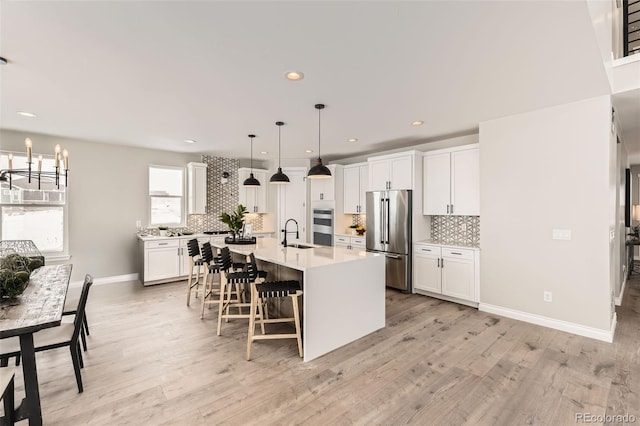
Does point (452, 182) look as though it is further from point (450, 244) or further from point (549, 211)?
point (549, 211)

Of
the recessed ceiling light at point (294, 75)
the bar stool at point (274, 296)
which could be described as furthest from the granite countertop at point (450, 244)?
the recessed ceiling light at point (294, 75)

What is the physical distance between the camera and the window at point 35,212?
15.7 feet

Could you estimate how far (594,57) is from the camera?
2.44m

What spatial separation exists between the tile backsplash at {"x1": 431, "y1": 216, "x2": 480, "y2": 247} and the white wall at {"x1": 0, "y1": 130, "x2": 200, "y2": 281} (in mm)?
5571

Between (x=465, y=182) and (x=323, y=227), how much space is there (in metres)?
3.13

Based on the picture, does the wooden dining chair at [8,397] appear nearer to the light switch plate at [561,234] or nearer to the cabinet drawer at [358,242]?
the light switch plate at [561,234]

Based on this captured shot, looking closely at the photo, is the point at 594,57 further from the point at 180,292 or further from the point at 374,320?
the point at 180,292

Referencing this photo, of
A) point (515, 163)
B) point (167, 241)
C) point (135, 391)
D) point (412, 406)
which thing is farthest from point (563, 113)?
point (167, 241)

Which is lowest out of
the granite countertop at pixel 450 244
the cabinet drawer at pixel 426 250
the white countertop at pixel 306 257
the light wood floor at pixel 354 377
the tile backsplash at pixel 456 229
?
the light wood floor at pixel 354 377

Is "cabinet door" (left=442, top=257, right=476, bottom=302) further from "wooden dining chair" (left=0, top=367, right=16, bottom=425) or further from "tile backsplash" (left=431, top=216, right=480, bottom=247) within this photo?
"wooden dining chair" (left=0, top=367, right=16, bottom=425)

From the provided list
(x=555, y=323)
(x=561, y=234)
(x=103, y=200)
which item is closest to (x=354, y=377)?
(x=555, y=323)

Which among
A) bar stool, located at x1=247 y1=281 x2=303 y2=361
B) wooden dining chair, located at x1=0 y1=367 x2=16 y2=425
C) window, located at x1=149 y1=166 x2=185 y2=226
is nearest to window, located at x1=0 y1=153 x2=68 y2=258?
window, located at x1=149 y1=166 x2=185 y2=226

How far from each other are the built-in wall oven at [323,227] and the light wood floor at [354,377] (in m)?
3.10

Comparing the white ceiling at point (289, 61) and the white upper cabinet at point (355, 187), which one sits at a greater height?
the white ceiling at point (289, 61)
